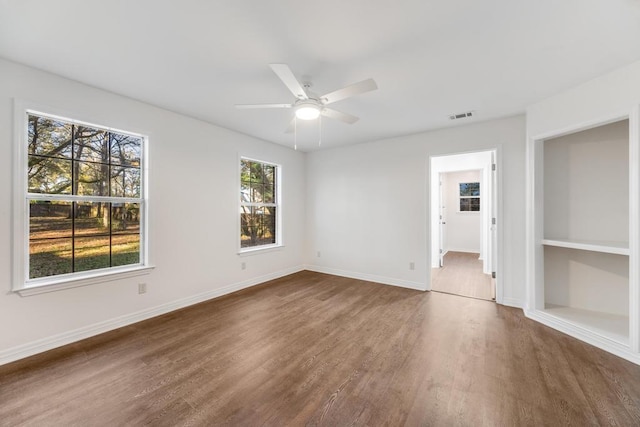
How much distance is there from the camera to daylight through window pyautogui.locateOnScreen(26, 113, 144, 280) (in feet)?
7.98

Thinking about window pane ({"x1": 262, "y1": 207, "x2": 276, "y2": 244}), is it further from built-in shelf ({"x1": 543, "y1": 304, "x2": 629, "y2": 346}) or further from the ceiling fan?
built-in shelf ({"x1": 543, "y1": 304, "x2": 629, "y2": 346})

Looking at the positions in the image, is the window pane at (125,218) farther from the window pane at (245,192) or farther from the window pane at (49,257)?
the window pane at (245,192)

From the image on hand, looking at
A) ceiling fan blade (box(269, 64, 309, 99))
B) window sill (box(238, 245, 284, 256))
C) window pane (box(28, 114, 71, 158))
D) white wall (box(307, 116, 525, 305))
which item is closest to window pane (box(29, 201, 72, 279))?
window pane (box(28, 114, 71, 158))

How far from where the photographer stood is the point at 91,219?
2.76 metres

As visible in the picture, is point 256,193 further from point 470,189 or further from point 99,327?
point 470,189

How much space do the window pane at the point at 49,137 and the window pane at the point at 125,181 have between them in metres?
0.43

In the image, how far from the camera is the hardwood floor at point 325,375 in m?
1.64

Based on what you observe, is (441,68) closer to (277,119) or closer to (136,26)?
(277,119)

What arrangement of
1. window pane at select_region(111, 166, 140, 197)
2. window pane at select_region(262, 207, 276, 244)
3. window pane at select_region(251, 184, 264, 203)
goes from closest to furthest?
window pane at select_region(111, 166, 140, 197), window pane at select_region(251, 184, 264, 203), window pane at select_region(262, 207, 276, 244)

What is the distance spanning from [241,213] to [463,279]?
429cm

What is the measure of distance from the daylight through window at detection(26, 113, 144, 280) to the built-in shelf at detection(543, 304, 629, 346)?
4998 millimetres

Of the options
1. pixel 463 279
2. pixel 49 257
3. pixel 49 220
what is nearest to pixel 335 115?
pixel 49 220

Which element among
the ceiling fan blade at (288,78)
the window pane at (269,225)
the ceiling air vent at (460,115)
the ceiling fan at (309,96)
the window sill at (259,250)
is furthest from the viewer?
the window pane at (269,225)

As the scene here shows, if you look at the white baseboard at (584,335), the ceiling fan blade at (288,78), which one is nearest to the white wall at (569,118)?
the white baseboard at (584,335)
